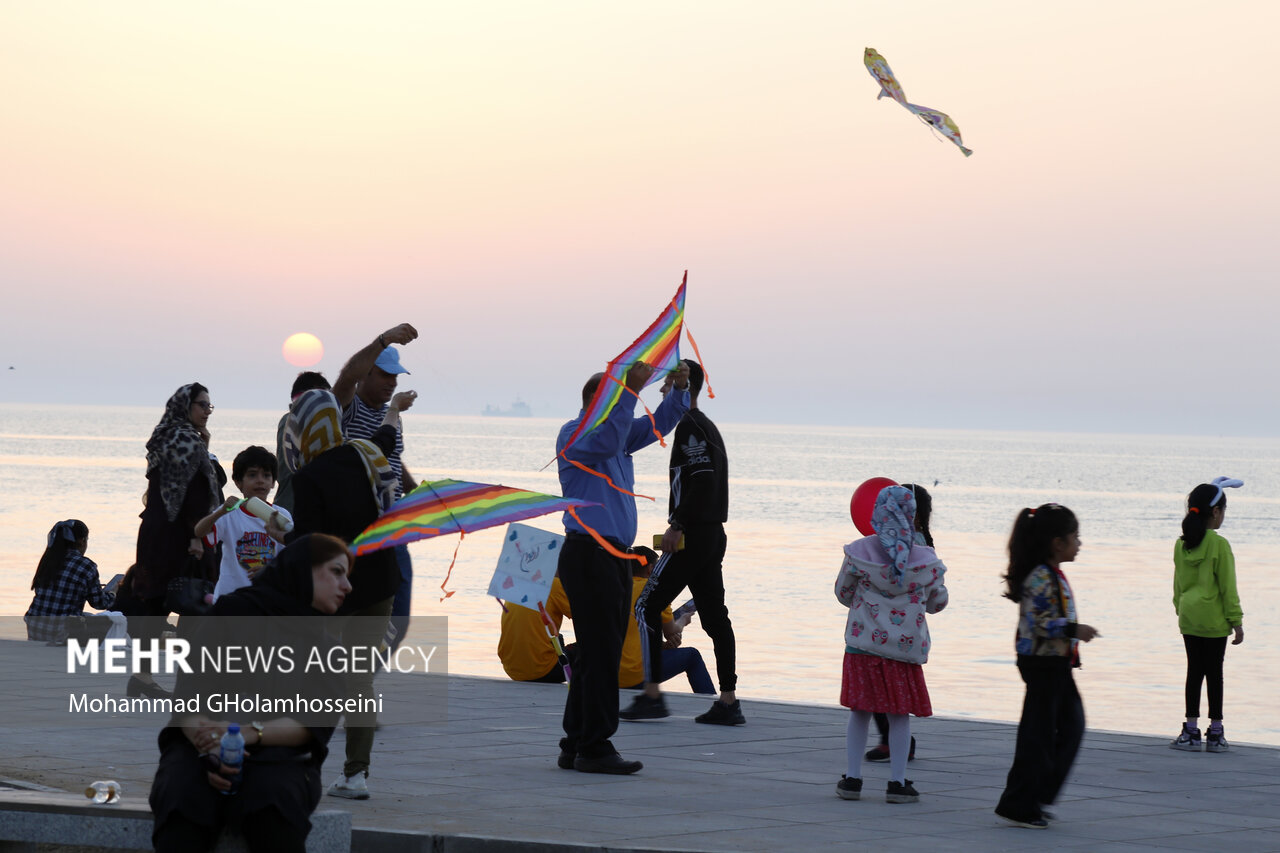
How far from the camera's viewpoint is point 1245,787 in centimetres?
794

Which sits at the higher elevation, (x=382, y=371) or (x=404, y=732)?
(x=382, y=371)

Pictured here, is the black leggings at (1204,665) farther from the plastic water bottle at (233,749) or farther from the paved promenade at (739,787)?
the plastic water bottle at (233,749)

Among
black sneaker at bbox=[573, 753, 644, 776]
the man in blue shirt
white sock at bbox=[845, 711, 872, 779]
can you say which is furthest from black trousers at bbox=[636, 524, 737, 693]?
white sock at bbox=[845, 711, 872, 779]

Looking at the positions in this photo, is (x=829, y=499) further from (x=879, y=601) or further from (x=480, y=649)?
(x=879, y=601)

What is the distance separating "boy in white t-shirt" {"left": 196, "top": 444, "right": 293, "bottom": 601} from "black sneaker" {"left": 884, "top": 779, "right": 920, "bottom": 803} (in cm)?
343

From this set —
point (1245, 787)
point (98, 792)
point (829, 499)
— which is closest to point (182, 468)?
point (98, 792)

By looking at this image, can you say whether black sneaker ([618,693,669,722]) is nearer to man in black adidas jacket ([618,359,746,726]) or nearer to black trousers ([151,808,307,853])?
man in black adidas jacket ([618,359,746,726])

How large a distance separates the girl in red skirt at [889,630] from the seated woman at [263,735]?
2.95 m

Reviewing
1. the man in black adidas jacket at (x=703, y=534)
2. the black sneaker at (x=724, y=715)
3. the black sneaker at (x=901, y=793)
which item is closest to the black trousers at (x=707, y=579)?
the man in black adidas jacket at (x=703, y=534)

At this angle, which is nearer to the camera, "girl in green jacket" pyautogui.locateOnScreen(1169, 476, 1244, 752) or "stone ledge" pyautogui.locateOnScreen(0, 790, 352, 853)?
"stone ledge" pyautogui.locateOnScreen(0, 790, 352, 853)

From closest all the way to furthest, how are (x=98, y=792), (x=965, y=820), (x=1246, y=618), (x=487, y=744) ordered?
(x=98, y=792), (x=965, y=820), (x=487, y=744), (x=1246, y=618)

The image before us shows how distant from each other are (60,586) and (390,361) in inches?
260

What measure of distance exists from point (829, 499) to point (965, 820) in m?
64.2

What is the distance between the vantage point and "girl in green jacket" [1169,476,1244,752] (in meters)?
9.70
